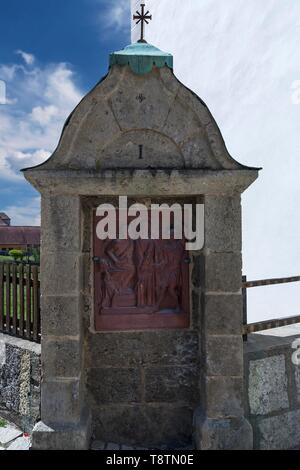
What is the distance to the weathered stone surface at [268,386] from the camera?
2.74 m

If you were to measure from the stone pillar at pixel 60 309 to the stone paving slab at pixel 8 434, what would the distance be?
0.84 meters

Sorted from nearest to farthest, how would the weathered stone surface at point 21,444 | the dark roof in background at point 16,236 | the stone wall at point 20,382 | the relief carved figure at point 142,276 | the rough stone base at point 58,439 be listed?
the rough stone base at point 58,439 → the relief carved figure at point 142,276 → the weathered stone surface at point 21,444 → the stone wall at point 20,382 → the dark roof in background at point 16,236

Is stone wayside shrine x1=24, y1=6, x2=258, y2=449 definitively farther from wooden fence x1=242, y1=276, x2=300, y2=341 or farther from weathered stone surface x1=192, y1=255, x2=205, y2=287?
wooden fence x1=242, y1=276, x2=300, y2=341

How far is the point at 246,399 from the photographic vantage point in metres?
2.71

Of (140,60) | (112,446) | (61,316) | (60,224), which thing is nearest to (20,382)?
(112,446)

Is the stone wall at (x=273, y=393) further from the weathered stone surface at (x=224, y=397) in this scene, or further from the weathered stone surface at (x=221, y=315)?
the weathered stone surface at (x=221, y=315)

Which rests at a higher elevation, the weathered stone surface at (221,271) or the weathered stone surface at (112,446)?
the weathered stone surface at (221,271)

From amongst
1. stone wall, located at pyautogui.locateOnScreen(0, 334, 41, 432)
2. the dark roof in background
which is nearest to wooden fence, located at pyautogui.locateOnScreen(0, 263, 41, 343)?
stone wall, located at pyautogui.locateOnScreen(0, 334, 41, 432)

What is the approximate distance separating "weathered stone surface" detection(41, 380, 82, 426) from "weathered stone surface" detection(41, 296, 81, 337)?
1.13ft

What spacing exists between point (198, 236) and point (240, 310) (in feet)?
1.97

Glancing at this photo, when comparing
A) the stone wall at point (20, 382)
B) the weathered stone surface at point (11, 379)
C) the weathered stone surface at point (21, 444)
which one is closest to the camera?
the weathered stone surface at point (21, 444)

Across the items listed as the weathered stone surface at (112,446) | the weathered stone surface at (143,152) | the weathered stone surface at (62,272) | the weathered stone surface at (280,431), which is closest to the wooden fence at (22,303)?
the weathered stone surface at (62,272)

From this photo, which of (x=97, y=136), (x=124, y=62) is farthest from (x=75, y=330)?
(x=124, y=62)

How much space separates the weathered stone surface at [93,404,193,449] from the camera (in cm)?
273
